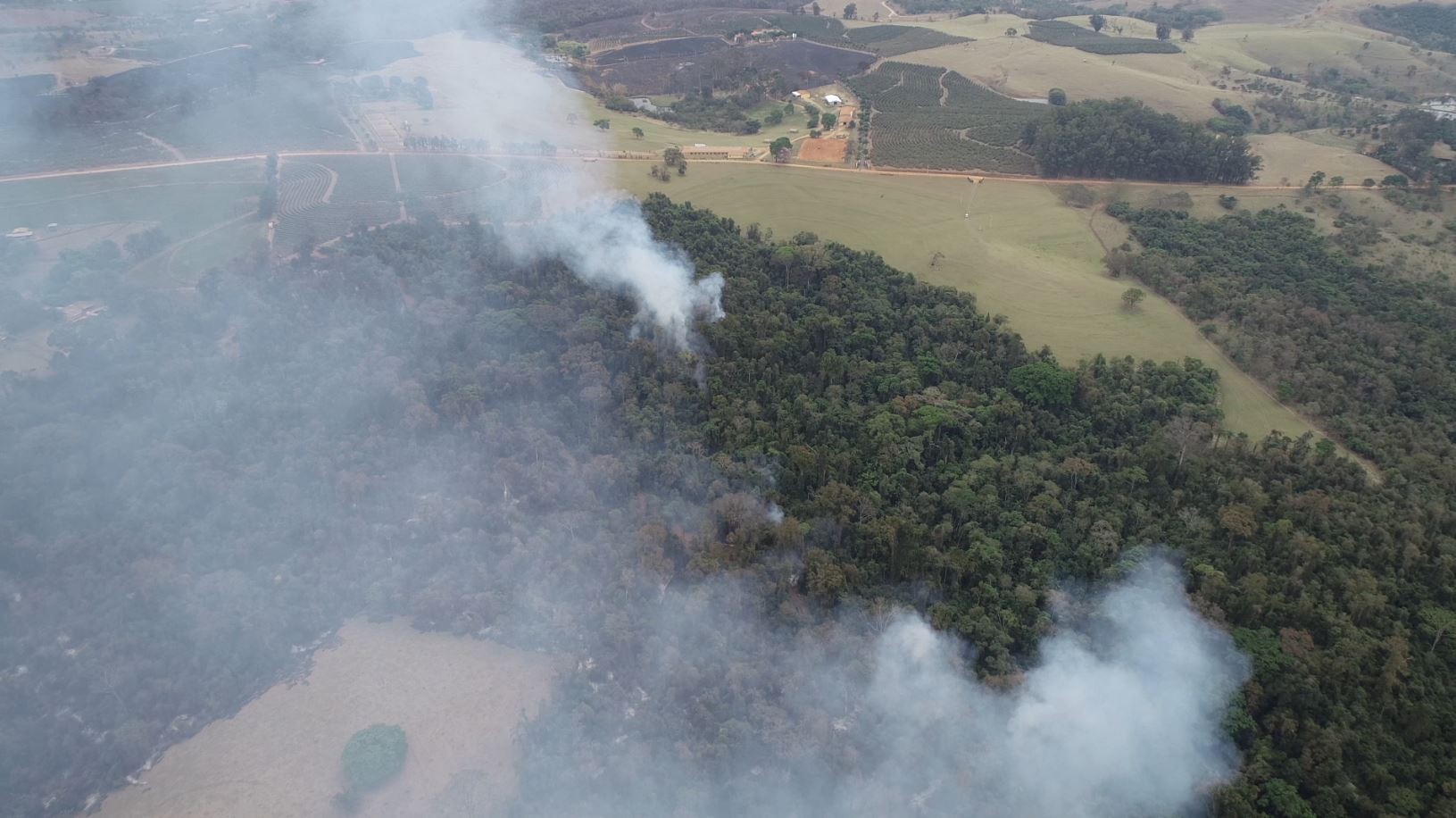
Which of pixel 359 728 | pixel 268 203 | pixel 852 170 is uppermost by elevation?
pixel 268 203

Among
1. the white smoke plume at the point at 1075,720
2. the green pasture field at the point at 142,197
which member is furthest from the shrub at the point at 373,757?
the green pasture field at the point at 142,197

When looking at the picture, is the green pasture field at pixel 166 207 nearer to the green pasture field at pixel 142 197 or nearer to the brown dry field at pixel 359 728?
the green pasture field at pixel 142 197

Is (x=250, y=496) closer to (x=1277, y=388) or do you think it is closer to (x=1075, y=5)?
(x=1277, y=388)

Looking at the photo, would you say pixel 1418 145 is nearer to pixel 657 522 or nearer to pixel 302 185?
pixel 657 522

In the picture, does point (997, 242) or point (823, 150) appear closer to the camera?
point (997, 242)

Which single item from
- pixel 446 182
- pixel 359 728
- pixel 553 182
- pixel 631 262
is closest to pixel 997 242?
pixel 631 262

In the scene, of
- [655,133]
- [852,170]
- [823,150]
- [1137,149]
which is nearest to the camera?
[1137,149]

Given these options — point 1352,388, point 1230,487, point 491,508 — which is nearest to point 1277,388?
point 1352,388
